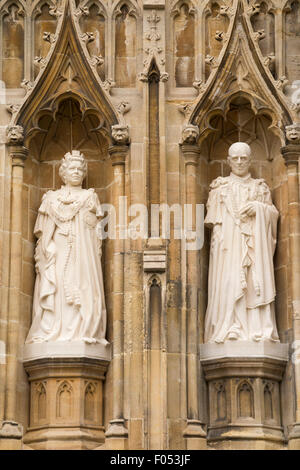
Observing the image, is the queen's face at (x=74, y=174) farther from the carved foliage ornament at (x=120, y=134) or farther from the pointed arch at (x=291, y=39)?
the pointed arch at (x=291, y=39)

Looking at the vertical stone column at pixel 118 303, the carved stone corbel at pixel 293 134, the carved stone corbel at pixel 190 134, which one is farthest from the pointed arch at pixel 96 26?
the carved stone corbel at pixel 293 134

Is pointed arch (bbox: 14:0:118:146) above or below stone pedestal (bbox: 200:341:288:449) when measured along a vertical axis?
above

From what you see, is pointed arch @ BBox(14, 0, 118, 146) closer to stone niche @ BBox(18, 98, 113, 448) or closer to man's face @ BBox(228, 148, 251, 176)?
stone niche @ BBox(18, 98, 113, 448)

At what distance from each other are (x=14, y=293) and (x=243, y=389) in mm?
3029

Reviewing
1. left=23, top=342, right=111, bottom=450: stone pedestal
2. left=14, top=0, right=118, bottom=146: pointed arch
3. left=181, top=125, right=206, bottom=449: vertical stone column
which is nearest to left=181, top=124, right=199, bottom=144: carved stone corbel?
left=181, top=125, right=206, bottom=449: vertical stone column

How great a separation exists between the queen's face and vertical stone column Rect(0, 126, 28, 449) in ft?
1.90

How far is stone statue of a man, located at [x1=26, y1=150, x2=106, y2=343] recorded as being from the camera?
71.6 ft

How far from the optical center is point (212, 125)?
22797mm

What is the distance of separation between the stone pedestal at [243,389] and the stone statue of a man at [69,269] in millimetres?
1441

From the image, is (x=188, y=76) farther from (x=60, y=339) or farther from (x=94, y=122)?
(x=60, y=339)

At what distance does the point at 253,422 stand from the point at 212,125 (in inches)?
152

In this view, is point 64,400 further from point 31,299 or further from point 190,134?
point 190,134

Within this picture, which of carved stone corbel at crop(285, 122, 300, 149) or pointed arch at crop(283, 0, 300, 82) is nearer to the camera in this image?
carved stone corbel at crop(285, 122, 300, 149)

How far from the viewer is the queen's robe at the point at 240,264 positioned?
21.8 meters
